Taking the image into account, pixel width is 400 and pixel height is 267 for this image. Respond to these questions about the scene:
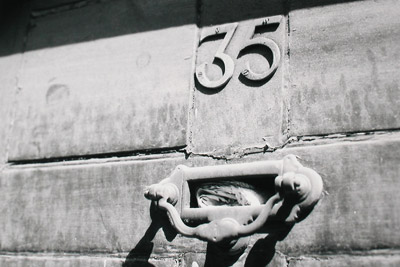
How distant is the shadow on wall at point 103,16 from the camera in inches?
75.8

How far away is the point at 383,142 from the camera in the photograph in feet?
4.97

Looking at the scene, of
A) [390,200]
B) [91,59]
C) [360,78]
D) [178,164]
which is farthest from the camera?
[91,59]

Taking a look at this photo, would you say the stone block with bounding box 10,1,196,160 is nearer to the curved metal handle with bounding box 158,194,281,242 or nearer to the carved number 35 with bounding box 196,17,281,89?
the carved number 35 with bounding box 196,17,281,89

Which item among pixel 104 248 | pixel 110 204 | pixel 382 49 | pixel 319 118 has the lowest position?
pixel 104 248

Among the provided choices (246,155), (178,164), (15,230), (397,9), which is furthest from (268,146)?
(15,230)

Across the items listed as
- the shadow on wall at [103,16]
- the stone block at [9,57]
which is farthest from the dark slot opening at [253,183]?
the stone block at [9,57]

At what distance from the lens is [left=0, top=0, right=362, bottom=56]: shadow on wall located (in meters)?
1.93

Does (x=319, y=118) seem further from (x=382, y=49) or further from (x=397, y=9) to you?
(x=397, y=9)

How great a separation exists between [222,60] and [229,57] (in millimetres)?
31

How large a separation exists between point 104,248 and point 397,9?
141cm

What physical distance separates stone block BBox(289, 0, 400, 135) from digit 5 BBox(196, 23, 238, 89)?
24cm

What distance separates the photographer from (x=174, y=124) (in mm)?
1866

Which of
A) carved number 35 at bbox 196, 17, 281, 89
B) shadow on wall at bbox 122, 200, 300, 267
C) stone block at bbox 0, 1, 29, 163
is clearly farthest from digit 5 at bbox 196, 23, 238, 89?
stone block at bbox 0, 1, 29, 163

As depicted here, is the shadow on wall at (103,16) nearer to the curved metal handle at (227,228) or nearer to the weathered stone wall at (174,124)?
the weathered stone wall at (174,124)
